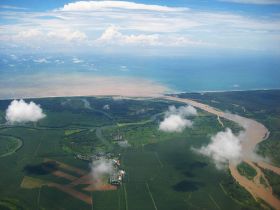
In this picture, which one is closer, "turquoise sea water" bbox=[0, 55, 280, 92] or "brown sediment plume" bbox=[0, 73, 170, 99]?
"brown sediment plume" bbox=[0, 73, 170, 99]

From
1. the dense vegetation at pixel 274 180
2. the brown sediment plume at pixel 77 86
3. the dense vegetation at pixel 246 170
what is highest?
the brown sediment plume at pixel 77 86

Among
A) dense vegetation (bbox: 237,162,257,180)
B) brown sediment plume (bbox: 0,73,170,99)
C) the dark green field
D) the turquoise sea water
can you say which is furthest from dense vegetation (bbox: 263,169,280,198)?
the turquoise sea water

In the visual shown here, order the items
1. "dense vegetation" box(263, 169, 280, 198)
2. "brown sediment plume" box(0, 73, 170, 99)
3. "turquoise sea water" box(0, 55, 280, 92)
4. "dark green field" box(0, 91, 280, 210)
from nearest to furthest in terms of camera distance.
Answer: "dark green field" box(0, 91, 280, 210) < "dense vegetation" box(263, 169, 280, 198) < "brown sediment plume" box(0, 73, 170, 99) < "turquoise sea water" box(0, 55, 280, 92)

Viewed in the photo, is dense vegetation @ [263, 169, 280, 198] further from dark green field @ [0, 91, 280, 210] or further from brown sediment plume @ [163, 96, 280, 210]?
dark green field @ [0, 91, 280, 210]

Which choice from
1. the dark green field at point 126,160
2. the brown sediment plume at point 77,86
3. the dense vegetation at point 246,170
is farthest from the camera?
the brown sediment plume at point 77,86

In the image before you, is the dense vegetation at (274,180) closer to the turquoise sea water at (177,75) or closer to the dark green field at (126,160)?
the dark green field at (126,160)

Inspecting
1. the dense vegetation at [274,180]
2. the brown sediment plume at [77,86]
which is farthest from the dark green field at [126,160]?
the brown sediment plume at [77,86]
